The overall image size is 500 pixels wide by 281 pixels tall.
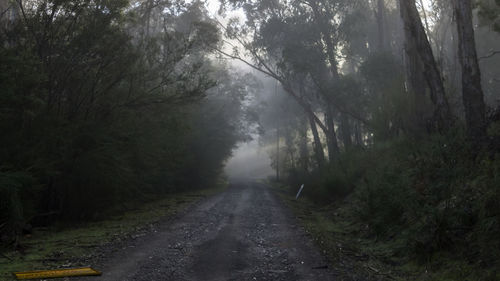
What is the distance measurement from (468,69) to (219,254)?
9847 millimetres

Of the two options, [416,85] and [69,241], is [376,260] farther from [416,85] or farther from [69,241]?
[416,85]

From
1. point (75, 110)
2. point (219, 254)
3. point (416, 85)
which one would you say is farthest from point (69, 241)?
point (416, 85)

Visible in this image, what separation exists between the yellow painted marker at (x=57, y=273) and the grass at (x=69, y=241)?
0.59ft

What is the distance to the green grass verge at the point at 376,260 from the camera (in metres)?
6.18

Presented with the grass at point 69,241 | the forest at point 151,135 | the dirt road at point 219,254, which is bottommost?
the dirt road at point 219,254

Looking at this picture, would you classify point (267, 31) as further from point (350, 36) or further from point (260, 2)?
point (350, 36)

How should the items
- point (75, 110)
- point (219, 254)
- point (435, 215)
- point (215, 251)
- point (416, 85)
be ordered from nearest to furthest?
point (435, 215) → point (219, 254) → point (215, 251) → point (75, 110) → point (416, 85)

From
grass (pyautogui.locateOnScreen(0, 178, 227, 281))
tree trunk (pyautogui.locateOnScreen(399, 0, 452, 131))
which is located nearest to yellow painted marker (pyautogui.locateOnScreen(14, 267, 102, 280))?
grass (pyautogui.locateOnScreen(0, 178, 227, 281))

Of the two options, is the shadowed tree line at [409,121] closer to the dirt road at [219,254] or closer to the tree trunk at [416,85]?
the tree trunk at [416,85]

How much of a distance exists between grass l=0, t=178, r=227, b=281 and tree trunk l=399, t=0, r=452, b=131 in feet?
30.1

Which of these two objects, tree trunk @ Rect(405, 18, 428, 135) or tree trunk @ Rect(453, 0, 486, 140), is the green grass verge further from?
tree trunk @ Rect(405, 18, 428, 135)

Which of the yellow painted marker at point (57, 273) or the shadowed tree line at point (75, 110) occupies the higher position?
the shadowed tree line at point (75, 110)

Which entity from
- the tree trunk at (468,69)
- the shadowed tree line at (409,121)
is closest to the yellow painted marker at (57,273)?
the shadowed tree line at (409,121)

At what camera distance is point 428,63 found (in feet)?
53.3
